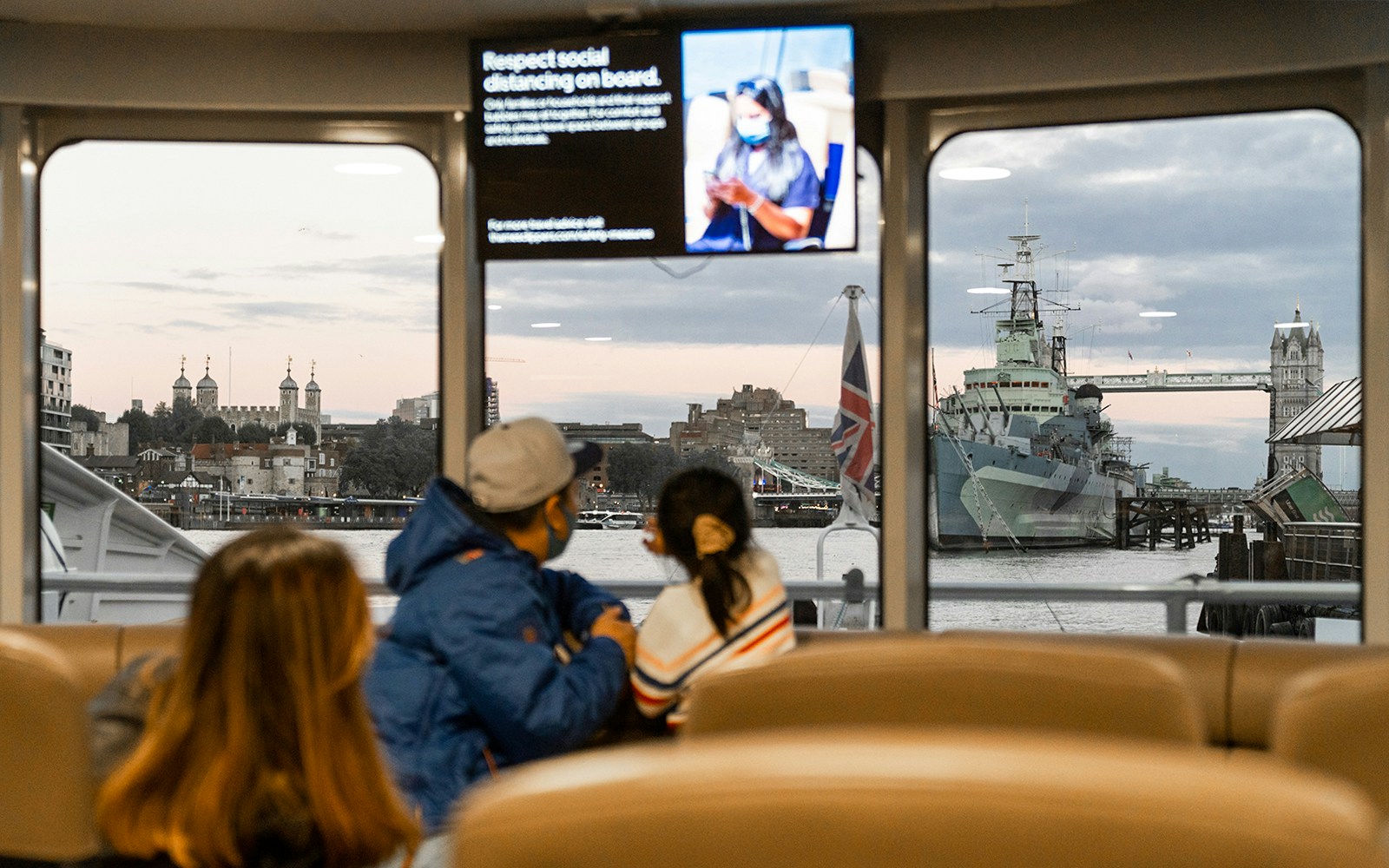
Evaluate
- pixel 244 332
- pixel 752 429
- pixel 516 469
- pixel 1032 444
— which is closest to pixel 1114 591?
pixel 1032 444

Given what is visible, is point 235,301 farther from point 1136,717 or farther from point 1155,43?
point 1136,717

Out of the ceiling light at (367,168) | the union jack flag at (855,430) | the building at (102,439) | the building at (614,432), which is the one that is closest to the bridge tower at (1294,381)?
the union jack flag at (855,430)

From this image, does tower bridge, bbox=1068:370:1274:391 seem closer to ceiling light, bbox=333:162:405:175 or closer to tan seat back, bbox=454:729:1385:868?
ceiling light, bbox=333:162:405:175

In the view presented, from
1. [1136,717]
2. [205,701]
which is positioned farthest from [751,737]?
[205,701]

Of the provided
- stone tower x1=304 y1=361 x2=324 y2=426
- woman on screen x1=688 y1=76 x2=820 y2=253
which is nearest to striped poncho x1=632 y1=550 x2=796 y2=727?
woman on screen x1=688 y1=76 x2=820 y2=253

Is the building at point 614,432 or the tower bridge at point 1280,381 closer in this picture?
the tower bridge at point 1280,381

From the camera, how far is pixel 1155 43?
3779mm

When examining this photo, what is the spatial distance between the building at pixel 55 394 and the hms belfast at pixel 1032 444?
3138 millimetres

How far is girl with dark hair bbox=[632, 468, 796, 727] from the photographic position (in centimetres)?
249

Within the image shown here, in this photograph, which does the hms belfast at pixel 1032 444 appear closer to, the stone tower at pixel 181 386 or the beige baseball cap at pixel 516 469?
the beige baseball cap at pixel 516 469

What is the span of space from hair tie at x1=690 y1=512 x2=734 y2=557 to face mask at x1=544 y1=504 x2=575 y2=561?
0.25m

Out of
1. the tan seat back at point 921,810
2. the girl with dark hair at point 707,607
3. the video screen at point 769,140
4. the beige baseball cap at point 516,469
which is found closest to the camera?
the tan seat back at point 921,810

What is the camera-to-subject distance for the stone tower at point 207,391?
4.83 metres

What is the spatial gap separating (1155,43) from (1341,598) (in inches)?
71.1
